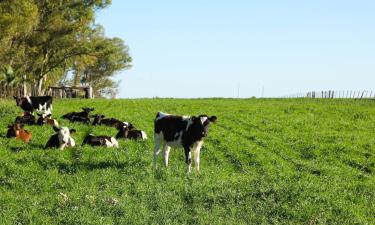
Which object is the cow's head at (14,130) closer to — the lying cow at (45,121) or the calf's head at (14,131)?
the calf's head at (14,131)

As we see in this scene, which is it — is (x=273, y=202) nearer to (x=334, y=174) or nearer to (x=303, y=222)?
(x=303, y=222)

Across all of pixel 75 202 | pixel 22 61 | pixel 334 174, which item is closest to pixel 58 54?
pixel 22 61

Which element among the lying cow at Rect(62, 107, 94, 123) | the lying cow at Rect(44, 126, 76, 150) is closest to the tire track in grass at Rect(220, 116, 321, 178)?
the lying cow at Rect(62, 107, 94, 123)

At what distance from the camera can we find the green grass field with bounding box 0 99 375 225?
14.3 meters

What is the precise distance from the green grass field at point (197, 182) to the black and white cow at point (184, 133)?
0.71 meters

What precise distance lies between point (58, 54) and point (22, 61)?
5.07 meters

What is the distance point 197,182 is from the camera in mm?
17656

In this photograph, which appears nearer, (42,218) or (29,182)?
(42,218)

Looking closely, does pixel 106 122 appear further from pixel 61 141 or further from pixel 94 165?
pixel 94 165

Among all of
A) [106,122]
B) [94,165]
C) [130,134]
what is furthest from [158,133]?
[106,122]

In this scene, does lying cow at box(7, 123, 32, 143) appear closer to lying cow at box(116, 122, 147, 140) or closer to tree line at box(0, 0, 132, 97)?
lying cow at box(116, 122, 147, 140)

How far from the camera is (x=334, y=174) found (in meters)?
22.5

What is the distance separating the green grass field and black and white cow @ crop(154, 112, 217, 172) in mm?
709

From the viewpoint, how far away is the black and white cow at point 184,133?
2022 centimetres
